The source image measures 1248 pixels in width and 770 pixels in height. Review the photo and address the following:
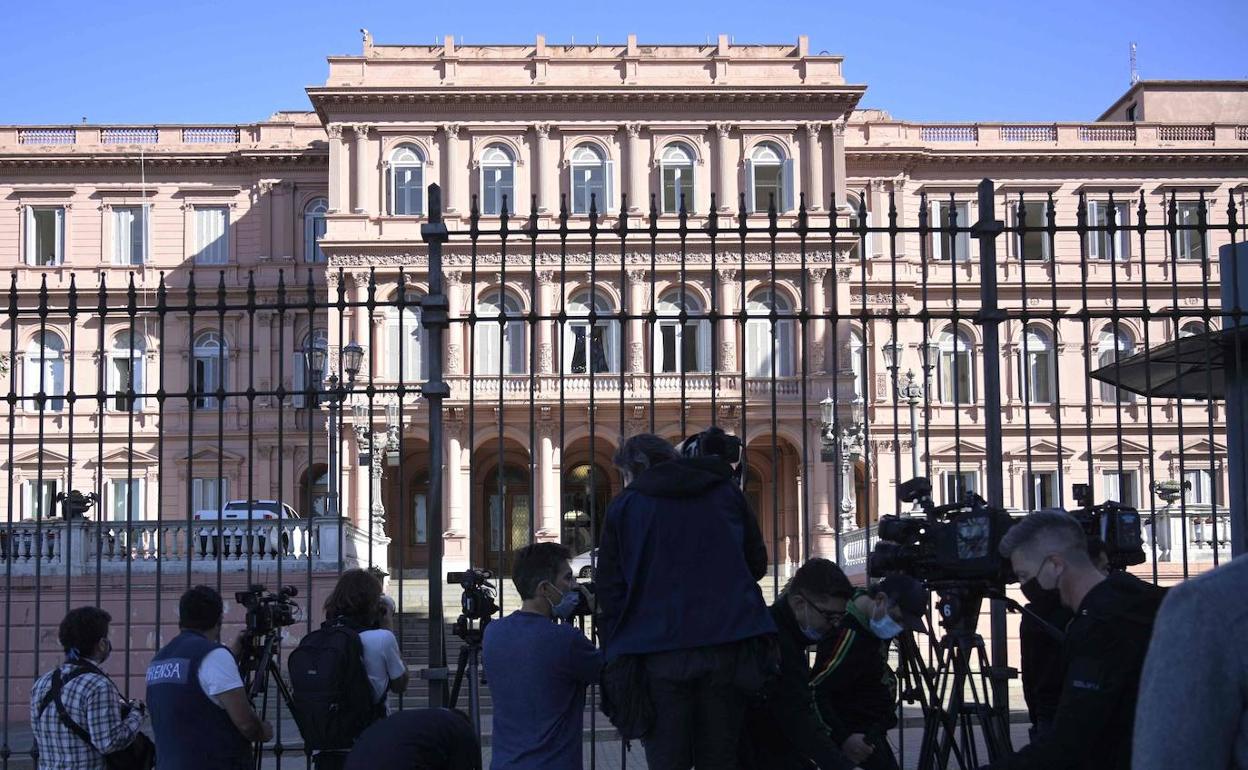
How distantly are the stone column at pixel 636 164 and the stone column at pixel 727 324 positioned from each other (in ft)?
10.0

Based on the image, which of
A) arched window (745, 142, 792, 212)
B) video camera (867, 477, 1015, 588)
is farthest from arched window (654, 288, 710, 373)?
video camera (867, 477, 1015, 588)

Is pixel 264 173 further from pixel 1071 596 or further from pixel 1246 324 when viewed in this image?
pixel 1071 596

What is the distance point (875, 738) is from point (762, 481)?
32.8 m

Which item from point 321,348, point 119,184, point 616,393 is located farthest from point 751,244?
point 119,184

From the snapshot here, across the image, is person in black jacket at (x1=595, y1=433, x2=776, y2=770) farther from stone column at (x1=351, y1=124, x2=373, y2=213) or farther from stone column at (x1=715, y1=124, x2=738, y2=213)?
stone column at (x1=351, y1=124, x2=373, y2=213)

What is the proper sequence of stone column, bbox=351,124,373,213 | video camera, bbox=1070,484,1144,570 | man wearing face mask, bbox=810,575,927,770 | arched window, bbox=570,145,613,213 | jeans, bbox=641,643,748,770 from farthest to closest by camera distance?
arched window, bbox=570,145,613,213
stone column, bbox=351,124,373,213
video camera, bbox=1070,484,1144,570
man wearing face mask, bbox=810,575,927,770
jeans, bbox=641,643,748,770

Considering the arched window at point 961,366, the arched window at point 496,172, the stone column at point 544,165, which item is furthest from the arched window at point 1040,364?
the arched window at point 496,172

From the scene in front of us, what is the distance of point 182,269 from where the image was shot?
138 ft

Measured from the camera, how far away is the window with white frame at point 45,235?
41719mm

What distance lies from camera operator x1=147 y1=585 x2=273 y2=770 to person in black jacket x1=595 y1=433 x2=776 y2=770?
195 cm

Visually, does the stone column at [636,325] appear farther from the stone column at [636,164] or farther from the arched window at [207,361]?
the arched window at [207,361]

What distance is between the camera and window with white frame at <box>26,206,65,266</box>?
41719 millimetres

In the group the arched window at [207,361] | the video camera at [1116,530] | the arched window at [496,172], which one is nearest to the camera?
the video camera at [1116,530]

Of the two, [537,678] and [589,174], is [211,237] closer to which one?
[589,174]
